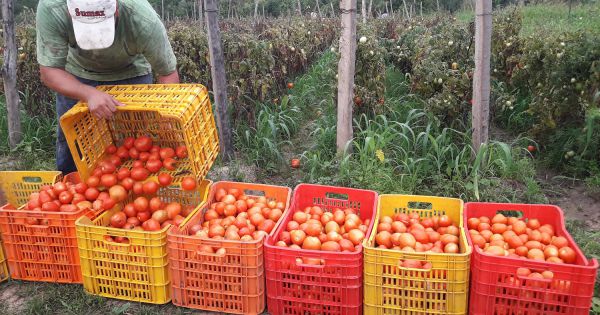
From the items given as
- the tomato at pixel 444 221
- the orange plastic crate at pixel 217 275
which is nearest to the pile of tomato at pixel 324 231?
the orange plastic crate at pixel 217 275

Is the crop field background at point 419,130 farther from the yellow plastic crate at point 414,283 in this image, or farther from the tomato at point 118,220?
the yellow plastic crate at point 414,283

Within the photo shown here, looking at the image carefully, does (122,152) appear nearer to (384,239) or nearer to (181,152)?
(181,152)

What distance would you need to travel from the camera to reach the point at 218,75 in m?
4.38

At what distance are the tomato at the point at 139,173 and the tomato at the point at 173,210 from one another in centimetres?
24

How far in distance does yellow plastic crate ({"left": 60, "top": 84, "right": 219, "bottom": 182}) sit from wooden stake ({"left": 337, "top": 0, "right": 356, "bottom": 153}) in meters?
1.36

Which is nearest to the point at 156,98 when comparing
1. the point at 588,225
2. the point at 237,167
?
the point at 237,167

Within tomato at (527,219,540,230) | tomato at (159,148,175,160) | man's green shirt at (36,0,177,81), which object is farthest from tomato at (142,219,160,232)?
tomato at (527,219,540,230)

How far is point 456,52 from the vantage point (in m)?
5.11

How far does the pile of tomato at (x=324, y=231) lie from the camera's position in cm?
269

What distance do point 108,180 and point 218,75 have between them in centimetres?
164

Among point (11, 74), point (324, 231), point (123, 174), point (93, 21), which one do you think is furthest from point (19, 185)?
point (324, 231)

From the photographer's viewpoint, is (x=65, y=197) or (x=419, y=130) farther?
(x=419, y=130)

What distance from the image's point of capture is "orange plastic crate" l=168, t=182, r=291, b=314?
2.58m

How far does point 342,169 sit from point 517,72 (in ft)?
8.67
